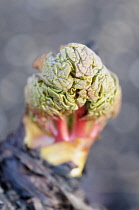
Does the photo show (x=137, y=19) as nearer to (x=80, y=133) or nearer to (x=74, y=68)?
(x=80, y=133)

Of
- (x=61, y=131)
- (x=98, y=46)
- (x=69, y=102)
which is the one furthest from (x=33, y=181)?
(x=98, y=46)

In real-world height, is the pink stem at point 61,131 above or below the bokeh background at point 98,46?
below

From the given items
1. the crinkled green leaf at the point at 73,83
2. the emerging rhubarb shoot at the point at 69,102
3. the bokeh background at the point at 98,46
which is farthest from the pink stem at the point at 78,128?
the bokeh background at the point at 98,46

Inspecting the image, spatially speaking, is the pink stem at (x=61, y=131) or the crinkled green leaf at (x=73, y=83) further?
the pink stem at (x=61, y=131)

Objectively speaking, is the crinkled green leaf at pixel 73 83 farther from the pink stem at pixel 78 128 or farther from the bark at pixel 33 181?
the bark at pixel 33 181

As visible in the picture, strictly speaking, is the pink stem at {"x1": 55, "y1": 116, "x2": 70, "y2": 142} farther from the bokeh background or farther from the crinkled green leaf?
the bokeh background
